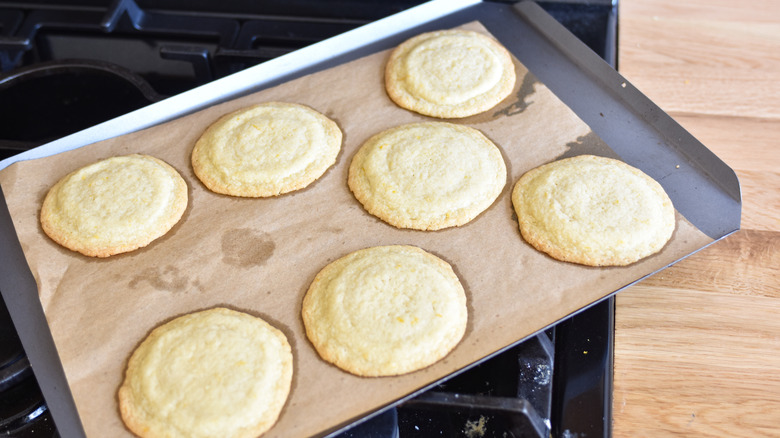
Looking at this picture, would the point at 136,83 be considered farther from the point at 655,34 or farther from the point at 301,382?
the point at 655,34

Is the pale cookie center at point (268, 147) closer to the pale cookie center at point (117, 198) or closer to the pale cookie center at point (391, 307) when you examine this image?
the pale cookie center at point (117, 198)

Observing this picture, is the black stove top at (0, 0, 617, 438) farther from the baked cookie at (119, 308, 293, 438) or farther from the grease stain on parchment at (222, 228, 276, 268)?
the grease stain on parchment at (222, 228, 276, 268)

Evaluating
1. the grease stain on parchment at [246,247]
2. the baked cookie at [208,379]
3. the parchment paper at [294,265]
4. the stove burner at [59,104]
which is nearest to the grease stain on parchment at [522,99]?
the parchment paper at [294,265]

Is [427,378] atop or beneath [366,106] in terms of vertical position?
beneath

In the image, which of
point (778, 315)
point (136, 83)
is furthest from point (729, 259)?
point (136, 83)

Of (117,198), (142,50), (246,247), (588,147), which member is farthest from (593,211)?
(142,50)

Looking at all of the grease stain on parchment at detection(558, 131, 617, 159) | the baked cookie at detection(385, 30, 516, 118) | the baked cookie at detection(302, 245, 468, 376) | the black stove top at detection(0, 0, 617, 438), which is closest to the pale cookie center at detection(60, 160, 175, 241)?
the black stove top at detection(0, 0, 617, 438)
